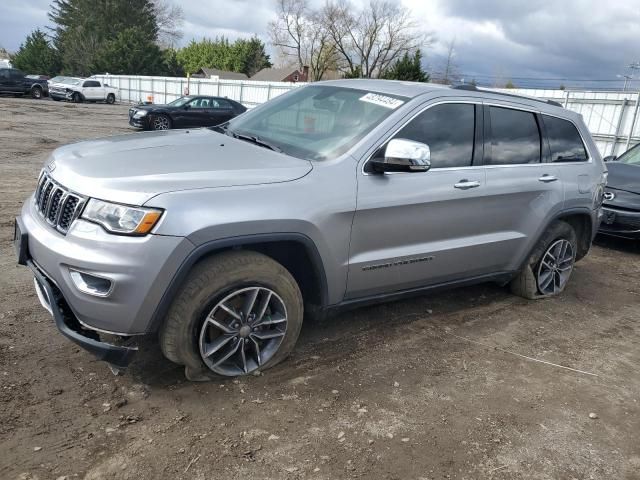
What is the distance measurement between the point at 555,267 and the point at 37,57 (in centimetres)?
6289

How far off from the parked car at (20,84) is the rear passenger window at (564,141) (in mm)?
35087

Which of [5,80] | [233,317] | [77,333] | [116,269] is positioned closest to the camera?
[116,269]

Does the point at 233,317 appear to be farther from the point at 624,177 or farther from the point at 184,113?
the point at 184,113

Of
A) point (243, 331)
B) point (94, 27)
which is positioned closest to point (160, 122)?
point (243, 331)

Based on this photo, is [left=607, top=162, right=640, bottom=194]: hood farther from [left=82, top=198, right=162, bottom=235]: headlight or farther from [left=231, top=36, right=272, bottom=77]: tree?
[left=231, top=36, right=272, bottom=77]: tree

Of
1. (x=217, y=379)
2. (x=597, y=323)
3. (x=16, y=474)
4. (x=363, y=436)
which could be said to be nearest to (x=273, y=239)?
(x=217, y=379)

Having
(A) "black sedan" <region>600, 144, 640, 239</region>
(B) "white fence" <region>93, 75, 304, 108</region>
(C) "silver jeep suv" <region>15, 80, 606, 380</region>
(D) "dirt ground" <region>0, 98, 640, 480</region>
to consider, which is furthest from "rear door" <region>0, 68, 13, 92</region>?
(A) "black sedan" <region>600, 144, 640, 239</region>

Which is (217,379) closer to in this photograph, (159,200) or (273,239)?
(273,239)

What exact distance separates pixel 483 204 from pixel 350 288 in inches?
52.9

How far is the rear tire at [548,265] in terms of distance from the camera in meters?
5.01

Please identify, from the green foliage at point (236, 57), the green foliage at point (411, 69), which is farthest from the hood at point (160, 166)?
the green foliage at point (236, 57)

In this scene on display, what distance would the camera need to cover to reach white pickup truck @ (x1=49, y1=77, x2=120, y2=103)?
112 ft

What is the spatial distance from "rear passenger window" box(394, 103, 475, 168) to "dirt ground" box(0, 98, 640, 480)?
138 cm

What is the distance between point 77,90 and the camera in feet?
114
